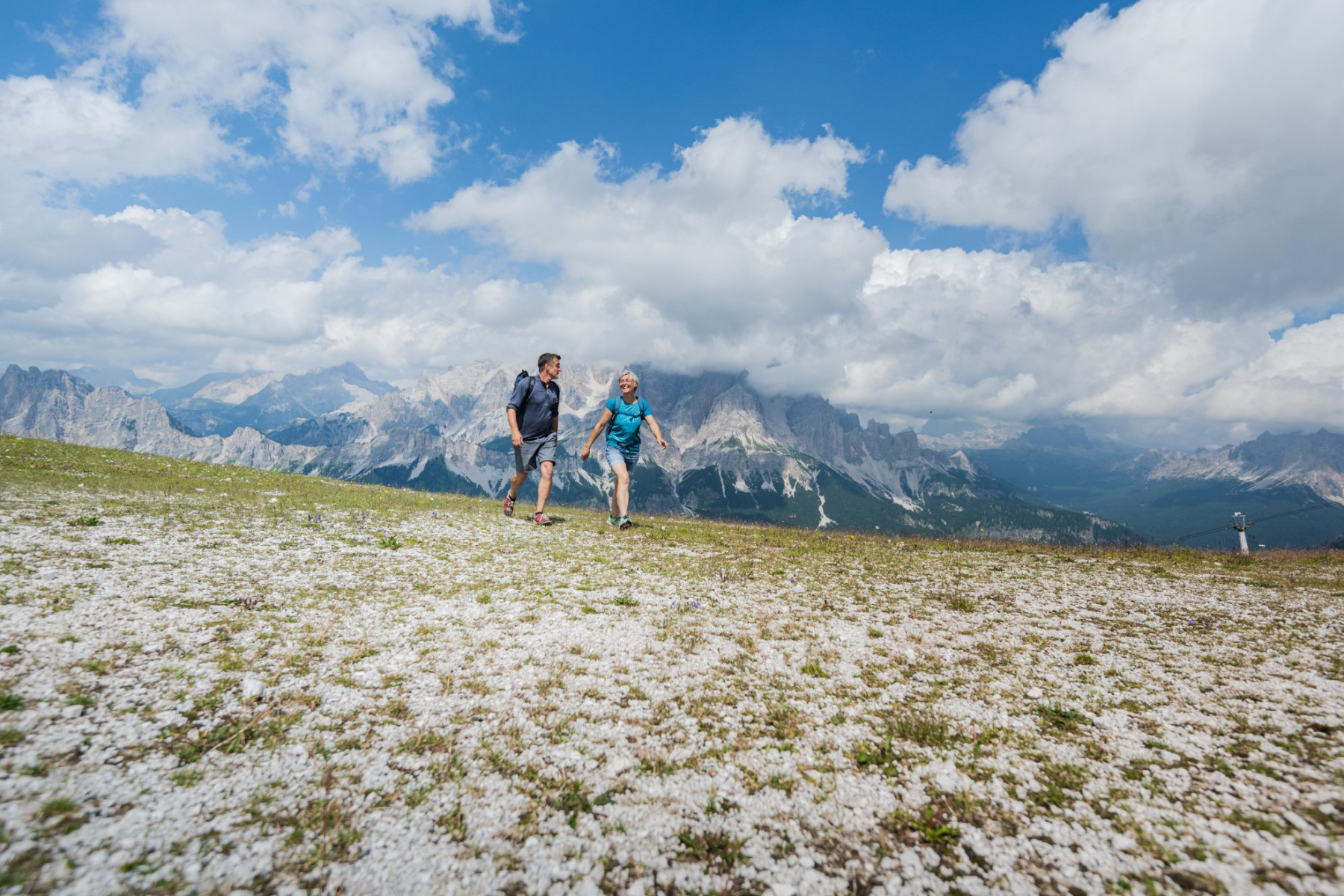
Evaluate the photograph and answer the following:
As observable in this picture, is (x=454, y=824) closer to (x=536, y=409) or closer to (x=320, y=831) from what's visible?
(x=320, y=831)

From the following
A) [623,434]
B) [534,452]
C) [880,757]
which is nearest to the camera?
[880,757]

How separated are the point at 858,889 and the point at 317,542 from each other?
12.4 m

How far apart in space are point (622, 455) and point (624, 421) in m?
1.17

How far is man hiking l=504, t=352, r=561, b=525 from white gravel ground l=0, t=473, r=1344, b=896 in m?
7.92

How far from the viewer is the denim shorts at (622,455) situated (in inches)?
737

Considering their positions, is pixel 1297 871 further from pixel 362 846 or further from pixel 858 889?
pixel 362 846

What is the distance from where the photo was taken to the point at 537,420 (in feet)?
59.1

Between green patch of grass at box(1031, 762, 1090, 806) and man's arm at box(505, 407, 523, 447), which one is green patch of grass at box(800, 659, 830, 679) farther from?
man's arm at box(505, 407, 523, 447)

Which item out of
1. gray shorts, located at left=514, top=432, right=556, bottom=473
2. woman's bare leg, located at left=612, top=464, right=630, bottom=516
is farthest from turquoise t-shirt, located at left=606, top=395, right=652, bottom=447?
gray shorts, located at left=514, top=432, right=556, bottom=473

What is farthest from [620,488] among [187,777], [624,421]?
[187,777]

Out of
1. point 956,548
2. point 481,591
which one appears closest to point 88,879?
point 481,591

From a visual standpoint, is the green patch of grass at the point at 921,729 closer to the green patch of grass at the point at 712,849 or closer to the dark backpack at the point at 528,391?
the green patch of grass at the point at 712,849

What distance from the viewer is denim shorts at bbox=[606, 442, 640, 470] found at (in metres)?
18.7

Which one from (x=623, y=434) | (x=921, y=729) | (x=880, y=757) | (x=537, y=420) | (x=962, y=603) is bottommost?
(x=880, y=757)
